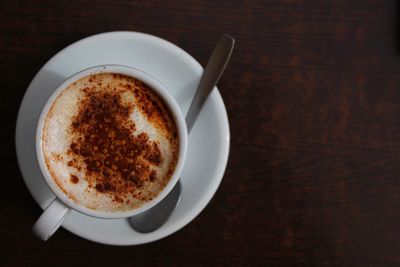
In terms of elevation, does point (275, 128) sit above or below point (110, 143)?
below

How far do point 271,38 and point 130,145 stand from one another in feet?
1.47

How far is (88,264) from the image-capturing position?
1.22 metres

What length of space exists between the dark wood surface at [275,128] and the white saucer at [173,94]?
13 cm

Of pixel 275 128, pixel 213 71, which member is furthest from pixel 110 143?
pixel 275 128

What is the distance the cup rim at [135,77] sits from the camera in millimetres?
958

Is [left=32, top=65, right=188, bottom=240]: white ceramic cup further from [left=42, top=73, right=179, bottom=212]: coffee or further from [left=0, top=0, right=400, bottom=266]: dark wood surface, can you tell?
[left=0, top=0, right=400, bottom=266]: dark wood surface

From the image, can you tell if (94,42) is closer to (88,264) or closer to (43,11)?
(43,11)

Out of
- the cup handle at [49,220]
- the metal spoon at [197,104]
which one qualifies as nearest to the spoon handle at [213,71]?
the metal spoon at [197,104]

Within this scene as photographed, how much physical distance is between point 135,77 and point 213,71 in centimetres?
17

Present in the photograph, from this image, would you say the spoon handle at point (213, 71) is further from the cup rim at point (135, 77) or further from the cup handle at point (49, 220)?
the cup handle at point (49, 220)

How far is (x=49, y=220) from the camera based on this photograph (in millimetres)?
954

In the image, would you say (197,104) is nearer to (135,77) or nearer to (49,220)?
(135,77)

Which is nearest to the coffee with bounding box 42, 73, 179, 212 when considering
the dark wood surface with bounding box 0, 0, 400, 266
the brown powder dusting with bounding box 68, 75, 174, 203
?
the brown powder dusting with bounding box 68, 75, 174, 203

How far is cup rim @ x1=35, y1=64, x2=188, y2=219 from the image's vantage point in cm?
96
